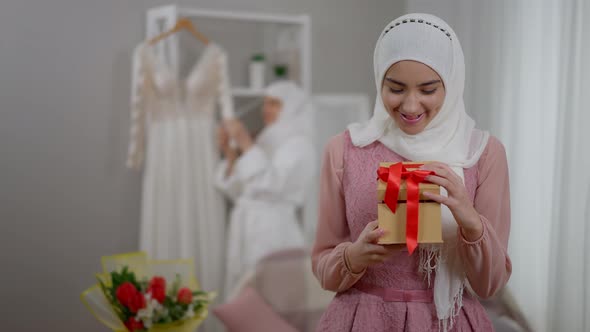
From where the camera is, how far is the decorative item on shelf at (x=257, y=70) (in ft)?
9.45

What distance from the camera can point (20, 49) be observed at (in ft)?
8.08

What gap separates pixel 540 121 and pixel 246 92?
155 centimetres

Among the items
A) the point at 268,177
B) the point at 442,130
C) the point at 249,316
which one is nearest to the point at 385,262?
the point at 442,130

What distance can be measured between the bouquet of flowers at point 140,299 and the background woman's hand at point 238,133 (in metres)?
0.73

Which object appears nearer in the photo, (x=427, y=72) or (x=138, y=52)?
(x=427, y=72)

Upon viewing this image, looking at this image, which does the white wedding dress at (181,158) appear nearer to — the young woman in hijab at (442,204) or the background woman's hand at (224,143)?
the background woman's hand at (224,143)

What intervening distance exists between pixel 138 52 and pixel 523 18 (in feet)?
5.30

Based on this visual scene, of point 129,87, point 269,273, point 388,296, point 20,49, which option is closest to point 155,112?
point 129,87

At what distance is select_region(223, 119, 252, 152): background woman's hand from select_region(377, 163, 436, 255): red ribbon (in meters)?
1.79

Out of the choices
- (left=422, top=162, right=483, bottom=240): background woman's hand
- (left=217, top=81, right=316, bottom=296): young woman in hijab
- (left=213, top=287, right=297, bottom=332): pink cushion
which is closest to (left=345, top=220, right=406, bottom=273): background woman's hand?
(left=422, top=162, right=483, bottom=240): background woman's hand

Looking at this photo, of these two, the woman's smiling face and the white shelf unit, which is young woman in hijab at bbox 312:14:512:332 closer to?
the woman's smiling face

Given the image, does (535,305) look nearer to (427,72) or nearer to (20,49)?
(427,72)

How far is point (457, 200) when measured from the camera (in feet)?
3.44

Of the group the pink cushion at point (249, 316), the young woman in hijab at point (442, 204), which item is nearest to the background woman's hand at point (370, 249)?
the young woman in hijab at point (442, 204)
